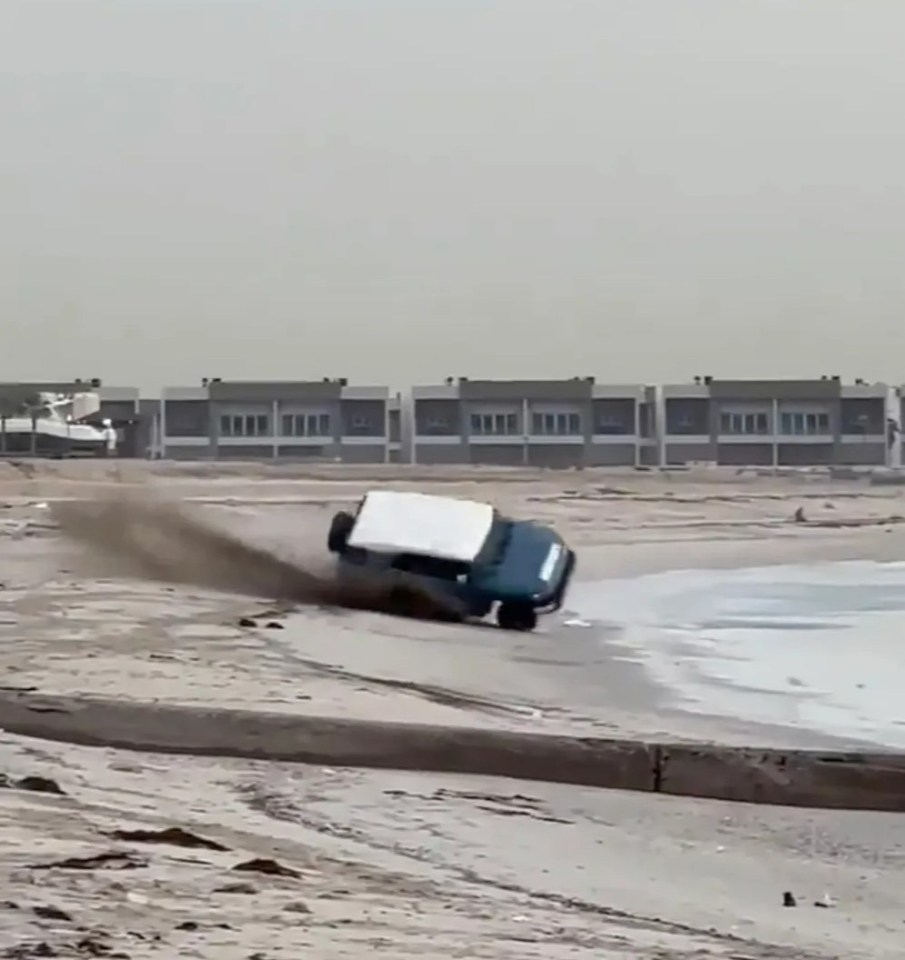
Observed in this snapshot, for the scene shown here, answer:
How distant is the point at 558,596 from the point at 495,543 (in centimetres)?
87

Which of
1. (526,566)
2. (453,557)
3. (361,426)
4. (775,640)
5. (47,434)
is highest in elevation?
(361,426)

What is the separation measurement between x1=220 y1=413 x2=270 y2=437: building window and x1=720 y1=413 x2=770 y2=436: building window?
2289cm

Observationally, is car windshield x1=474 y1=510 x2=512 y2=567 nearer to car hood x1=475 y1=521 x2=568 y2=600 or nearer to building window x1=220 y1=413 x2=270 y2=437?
car hood x1=475 y1=521 x2=568 y2=600

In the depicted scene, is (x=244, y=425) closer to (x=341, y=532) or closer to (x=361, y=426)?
(x=361, y=426)

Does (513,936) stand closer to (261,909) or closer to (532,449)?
(261,909)

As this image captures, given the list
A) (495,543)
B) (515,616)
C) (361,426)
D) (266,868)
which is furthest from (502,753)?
(361,426)

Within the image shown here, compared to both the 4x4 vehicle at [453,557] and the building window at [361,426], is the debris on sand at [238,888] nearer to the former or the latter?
the 4x4 vehicle at [453,557]

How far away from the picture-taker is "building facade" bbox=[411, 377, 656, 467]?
8356cm

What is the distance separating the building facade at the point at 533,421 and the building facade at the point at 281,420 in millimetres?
1899

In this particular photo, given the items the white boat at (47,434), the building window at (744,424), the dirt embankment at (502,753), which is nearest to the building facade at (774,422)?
the building window at (744,424)

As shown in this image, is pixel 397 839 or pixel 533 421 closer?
pixel 397 839

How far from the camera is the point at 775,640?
17281mm

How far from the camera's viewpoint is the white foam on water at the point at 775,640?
39.2ft

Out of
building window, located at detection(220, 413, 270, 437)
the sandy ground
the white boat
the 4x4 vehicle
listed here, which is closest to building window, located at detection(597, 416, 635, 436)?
building window, located at detection(220, 413, 270, 437)
